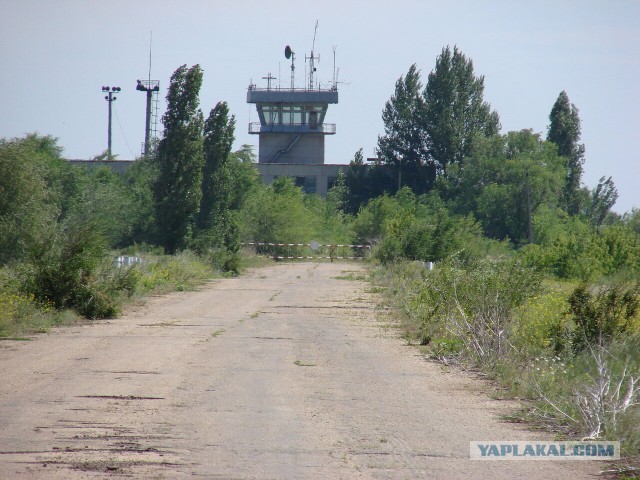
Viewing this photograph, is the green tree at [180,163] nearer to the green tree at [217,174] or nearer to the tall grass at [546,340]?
the green tree at [217,174]

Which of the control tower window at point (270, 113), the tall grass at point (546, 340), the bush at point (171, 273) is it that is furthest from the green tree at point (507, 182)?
the tall grass at point (546, 340)

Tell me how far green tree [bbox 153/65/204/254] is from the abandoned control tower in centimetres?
4099

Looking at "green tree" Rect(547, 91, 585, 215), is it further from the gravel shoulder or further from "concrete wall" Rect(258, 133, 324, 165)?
the gravel shoulder

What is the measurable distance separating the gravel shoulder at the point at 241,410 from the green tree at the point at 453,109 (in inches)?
2677

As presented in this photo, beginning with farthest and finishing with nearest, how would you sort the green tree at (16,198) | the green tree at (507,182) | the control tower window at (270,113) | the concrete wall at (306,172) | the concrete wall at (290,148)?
the concrete wall at (306,172)
the concrete wall at (290,148)
the control tower window at (270,113)
the green tree at (507,182)
the green tree at (16,198)

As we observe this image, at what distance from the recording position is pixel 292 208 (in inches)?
2793

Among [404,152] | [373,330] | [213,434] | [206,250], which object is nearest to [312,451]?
[213,434]

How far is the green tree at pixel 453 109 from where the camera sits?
85250mm

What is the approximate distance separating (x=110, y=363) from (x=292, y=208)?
2234 inches

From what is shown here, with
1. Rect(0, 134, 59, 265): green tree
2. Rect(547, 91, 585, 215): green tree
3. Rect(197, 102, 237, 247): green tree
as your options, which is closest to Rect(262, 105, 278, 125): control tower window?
Rect(547, 91, 585, 215): green tree

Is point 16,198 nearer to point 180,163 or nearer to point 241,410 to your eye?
point 180,163

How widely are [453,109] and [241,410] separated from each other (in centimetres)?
7833

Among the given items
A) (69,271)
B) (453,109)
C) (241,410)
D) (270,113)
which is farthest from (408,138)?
(241,410)

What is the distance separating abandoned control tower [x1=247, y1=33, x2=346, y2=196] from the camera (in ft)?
285
